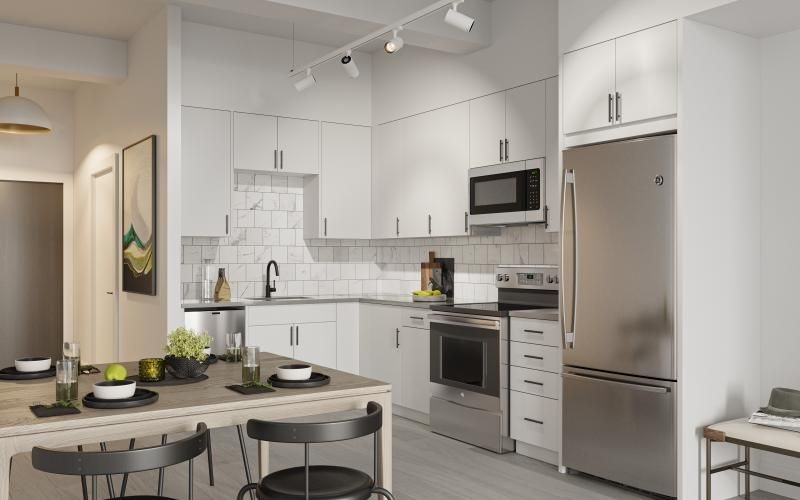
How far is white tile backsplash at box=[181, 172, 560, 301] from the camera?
5973 mm

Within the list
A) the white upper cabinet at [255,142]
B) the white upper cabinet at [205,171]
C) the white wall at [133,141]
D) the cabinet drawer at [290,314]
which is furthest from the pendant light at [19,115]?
the cabinet drawer at [290,314]

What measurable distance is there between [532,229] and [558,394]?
1443 mm

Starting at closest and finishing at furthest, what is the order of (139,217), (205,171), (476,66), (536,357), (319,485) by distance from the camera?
(319,485)
(536,357)
(476,66)
(139,217)
(205,171)

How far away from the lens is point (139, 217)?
585cm

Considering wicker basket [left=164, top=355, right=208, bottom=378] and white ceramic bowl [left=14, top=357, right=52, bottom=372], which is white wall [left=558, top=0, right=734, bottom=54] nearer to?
wicker basket [left=164, top=355, right=208, bottom=378]

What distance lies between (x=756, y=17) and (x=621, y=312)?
163 cm

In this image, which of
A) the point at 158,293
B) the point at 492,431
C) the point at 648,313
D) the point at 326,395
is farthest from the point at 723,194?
the point at 158,293

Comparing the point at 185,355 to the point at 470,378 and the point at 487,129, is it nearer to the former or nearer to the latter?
the point at 470,378

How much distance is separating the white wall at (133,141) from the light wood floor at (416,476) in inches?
42.0

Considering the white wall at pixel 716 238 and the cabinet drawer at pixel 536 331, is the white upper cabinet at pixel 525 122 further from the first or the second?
the white wall at pixel 716 238

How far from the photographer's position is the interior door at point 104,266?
6.72 meters

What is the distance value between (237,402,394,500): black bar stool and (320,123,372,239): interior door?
3990 mm

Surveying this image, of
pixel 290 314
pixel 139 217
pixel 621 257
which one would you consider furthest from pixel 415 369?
pixel 139 217

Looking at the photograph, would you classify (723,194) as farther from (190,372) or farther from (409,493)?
(190,372)
